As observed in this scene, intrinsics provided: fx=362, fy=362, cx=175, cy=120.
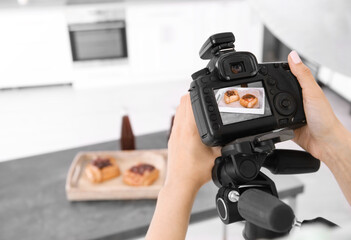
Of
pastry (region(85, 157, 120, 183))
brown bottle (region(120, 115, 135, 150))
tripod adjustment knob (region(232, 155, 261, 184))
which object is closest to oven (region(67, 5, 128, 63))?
brown bottle (region(120, 115, 135, 150))

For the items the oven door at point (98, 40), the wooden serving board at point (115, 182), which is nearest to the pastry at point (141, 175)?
the wooden serving board at point (115, 182)

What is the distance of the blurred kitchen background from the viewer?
344 cm

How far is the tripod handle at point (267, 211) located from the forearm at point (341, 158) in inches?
10.9

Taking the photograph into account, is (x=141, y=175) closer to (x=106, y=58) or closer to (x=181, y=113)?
(x=181, y=113)

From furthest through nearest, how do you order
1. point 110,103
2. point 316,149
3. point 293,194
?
1. point 110,103
2. point 293,194
3. point 316,149

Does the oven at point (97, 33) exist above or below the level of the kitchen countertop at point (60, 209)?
above

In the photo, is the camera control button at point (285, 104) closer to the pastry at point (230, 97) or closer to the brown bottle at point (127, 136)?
the pastry at point (230, 97)

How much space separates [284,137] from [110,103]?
126 inches

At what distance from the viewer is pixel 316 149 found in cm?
76

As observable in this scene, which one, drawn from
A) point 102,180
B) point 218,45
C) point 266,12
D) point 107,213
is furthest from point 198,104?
point 102,180

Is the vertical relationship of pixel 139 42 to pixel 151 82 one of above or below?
above

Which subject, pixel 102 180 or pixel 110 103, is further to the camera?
pixel 110 103

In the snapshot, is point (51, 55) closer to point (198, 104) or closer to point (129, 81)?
point (129, 81)

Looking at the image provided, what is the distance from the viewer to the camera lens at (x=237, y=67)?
0.67m
